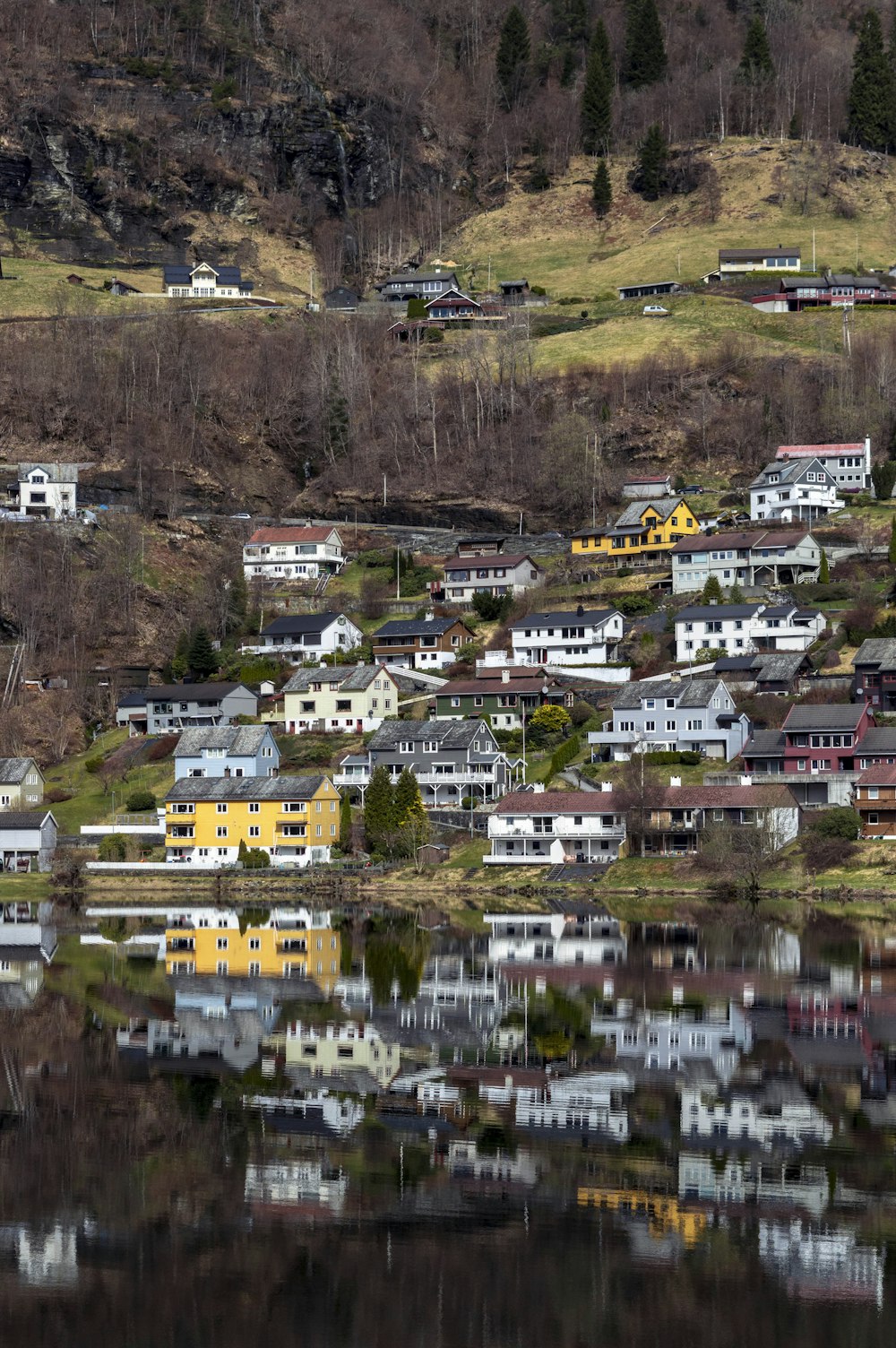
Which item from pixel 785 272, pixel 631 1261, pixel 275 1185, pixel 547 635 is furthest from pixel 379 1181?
pixel 785 272

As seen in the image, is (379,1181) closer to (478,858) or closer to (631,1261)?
(631,1261)

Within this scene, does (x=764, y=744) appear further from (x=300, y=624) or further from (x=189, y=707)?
(x=300, y=624)

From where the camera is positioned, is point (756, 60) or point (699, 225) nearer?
point (699, 225)

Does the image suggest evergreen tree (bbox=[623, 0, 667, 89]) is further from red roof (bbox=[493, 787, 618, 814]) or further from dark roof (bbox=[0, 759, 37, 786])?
red roof (bbox=[493, 787, 618, 814])

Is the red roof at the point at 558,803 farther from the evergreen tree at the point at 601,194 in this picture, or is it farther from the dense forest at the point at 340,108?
the evergreen tree at the point at 601,194

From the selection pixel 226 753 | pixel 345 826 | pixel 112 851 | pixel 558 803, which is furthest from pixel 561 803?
pixel 112 851
